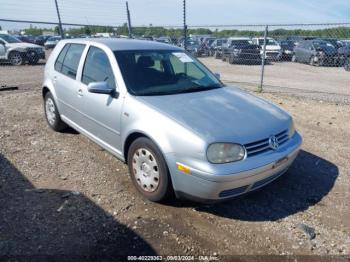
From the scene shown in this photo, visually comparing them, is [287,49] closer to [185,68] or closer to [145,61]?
[185,68]

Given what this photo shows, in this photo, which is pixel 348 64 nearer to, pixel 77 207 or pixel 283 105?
pixel 283 105

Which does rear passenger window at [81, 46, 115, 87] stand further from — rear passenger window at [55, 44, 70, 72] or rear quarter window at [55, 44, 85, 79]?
rear passenger window at [55, 44, 70, 72]

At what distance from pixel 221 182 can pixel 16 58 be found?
17.3 metres

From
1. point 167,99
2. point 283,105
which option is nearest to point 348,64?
point 283,105

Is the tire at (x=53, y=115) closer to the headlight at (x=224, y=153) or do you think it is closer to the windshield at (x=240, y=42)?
the headlight at (x=224, y=153)

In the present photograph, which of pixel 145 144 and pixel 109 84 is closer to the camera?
pixel 145 144

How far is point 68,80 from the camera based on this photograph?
4773 mm

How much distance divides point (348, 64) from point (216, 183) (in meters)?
16.1

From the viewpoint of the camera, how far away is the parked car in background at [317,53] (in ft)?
59.2

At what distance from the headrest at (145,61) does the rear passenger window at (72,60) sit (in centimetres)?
107

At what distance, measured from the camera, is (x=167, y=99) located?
12.0ft

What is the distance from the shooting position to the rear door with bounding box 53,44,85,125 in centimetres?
464

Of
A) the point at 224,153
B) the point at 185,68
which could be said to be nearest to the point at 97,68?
the point at 185,68

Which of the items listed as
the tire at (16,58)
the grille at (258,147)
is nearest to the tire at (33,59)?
the tire at (16,58)
